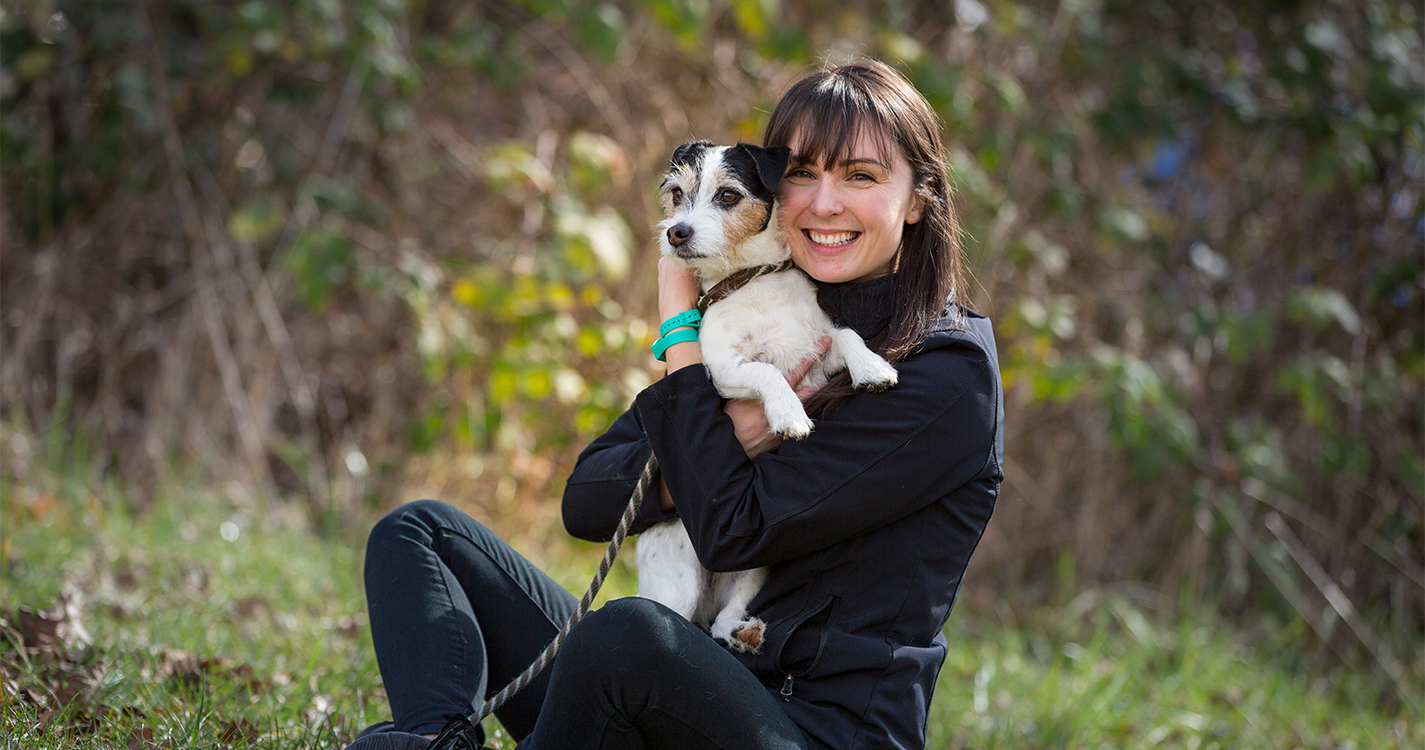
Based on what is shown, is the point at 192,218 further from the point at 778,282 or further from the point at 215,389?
the point at 778,282

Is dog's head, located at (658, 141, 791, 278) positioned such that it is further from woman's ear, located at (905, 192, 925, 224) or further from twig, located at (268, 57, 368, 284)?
twig, located at (268, 57, 368, 284)

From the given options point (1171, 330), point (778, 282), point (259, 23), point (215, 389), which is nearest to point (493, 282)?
point (259, 23)

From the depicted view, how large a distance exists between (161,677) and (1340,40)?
5.64 meters

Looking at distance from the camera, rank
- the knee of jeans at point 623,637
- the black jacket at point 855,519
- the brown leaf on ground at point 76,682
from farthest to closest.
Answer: the brown leaf on ground at point 76,682 → the black jacket at point 855,519 → the knee of jeans at point 623,637

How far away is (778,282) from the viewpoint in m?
2.29

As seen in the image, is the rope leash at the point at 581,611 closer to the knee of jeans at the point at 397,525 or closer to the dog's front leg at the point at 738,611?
the dog's front leg at the point at 738,611

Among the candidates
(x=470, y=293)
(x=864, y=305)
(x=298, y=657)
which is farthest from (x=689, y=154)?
(x=470, y=293)

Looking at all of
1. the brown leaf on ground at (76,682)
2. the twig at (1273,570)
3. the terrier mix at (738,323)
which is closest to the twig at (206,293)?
the brown leaf on ground at (76,682)

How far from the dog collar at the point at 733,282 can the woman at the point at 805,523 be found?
1.4 inches

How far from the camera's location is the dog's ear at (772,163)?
2.14 metres

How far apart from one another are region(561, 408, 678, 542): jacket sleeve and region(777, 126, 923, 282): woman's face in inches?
21.0

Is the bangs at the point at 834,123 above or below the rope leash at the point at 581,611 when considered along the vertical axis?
above

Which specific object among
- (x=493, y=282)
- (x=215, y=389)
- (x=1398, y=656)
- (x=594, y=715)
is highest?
(x=594, y=715)

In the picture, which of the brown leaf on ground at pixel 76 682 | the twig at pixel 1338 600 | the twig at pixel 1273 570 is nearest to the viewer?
the brown leaf on ground at pixel 76 682
